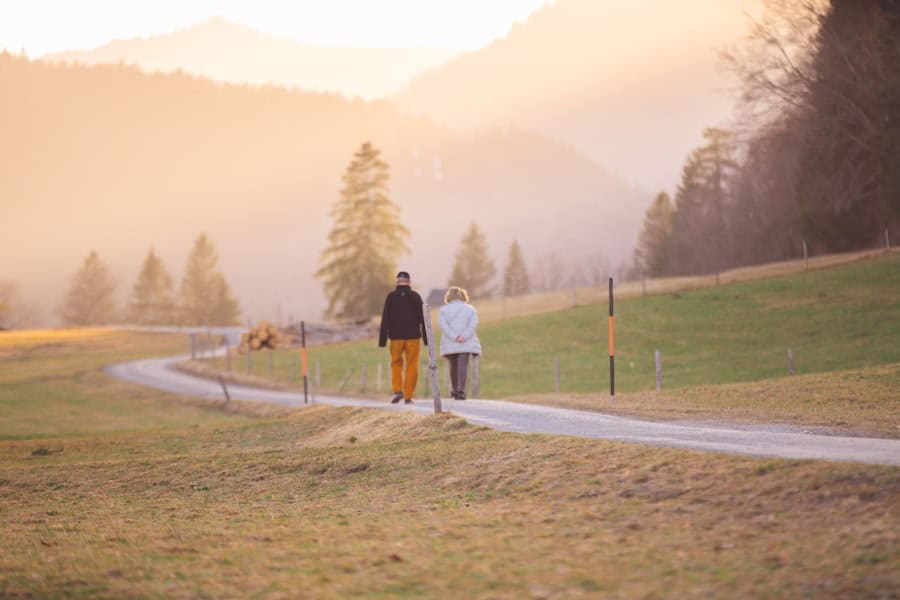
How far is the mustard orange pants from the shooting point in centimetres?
1853

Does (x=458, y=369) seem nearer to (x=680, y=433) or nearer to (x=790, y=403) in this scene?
(x=790, y=403)

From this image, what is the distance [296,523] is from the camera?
992 centimetres

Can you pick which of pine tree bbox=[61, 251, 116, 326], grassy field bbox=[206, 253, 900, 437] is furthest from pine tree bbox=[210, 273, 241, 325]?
grassy field bbox=[206, 253, 900, 437]

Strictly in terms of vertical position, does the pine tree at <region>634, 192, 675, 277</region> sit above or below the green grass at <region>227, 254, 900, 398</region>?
above

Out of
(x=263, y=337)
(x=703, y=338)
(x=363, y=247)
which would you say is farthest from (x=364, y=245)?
(x=703, y=338)

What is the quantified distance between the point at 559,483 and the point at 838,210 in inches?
1875

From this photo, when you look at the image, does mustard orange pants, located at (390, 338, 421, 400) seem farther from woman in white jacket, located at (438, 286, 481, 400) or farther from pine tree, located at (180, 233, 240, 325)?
pine tree, located at (180, 233, 240, 325)

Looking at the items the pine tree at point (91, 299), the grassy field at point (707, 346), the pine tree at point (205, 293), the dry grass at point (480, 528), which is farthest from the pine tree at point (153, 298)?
the dry grass at point (480, 528)

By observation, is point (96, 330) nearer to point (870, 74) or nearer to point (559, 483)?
point (870, 74)

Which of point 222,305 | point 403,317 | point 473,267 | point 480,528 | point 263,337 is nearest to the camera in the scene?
point 480,528

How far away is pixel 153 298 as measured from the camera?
118625 mm

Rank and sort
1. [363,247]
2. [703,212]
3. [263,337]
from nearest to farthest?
[263,337]
[363,247]
[703,212]

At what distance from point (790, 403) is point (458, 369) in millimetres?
6087

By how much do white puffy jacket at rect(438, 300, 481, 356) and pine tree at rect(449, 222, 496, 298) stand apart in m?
88.5
